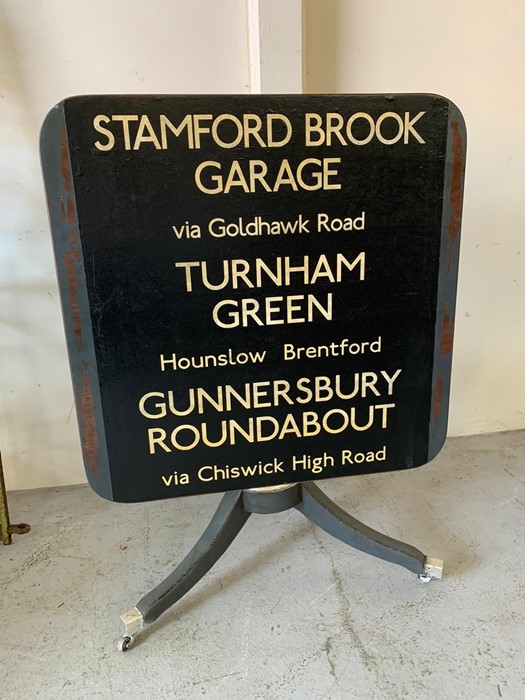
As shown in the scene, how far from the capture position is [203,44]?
1.66 m

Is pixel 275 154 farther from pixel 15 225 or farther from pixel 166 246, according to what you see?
pixel 15 225

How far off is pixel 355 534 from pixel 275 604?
27 cm

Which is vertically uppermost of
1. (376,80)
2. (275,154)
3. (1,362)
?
Result: (376,80)

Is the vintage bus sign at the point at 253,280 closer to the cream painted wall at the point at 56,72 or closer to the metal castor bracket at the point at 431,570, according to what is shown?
the metal castor bracket at the point at 431,570

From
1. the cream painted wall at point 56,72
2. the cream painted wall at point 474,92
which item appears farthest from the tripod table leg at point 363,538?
the cream painted wall at point 56,72

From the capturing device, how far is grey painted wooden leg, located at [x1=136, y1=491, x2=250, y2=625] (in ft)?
4.51

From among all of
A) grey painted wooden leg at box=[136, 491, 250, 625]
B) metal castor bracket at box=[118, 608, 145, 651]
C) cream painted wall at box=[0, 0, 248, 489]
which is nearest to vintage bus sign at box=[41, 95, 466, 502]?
grey painted wooden leg at box=[136, 491, 250, 625]

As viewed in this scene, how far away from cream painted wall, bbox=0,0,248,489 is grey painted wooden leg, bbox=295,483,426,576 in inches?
38.4

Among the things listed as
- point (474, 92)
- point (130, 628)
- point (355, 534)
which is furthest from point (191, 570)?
point (474, 92)

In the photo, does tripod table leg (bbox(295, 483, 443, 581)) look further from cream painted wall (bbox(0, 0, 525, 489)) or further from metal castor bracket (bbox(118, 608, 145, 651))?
cream painted wall (bbox(0, 0, 525, 489))

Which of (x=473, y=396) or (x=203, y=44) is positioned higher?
(x=203, y=44)

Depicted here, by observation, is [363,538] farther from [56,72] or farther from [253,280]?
[56,72]

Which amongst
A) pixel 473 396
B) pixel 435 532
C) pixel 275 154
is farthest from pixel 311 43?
pixel 435 532

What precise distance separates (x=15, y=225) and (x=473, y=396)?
5.73ft
